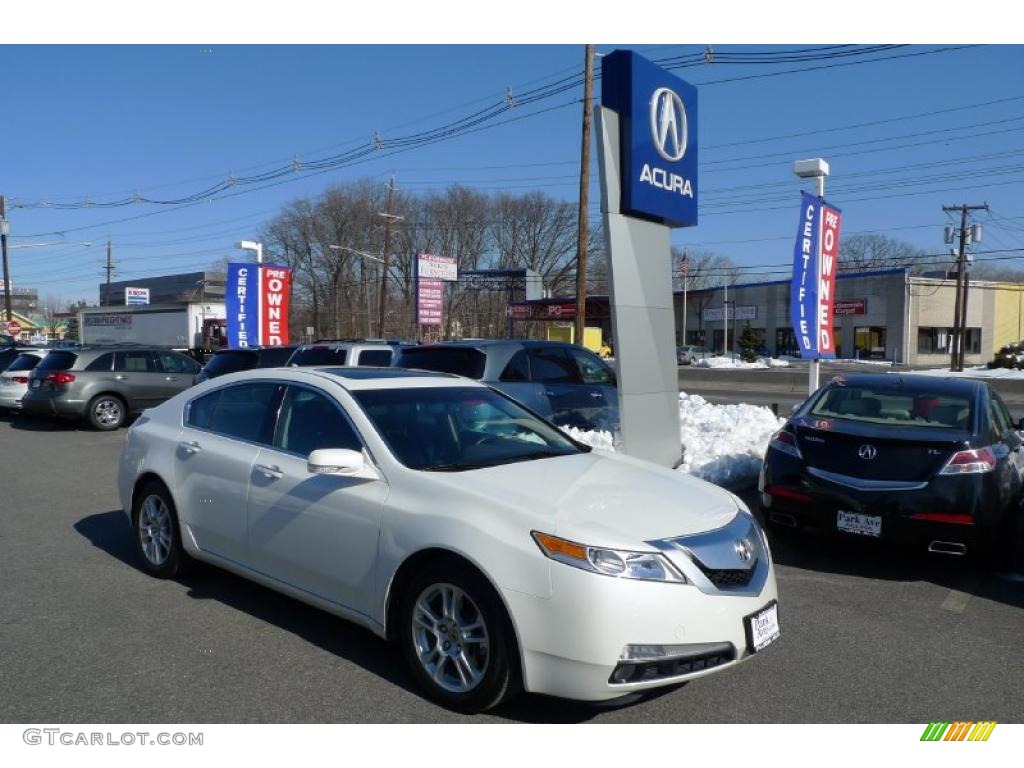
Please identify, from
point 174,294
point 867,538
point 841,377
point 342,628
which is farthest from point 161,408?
point 174,294

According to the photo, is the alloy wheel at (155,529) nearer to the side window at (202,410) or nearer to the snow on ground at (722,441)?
the side window at (202,410)

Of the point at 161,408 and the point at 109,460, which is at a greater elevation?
the point at 161,408

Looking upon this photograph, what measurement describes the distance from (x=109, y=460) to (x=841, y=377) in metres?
9.91

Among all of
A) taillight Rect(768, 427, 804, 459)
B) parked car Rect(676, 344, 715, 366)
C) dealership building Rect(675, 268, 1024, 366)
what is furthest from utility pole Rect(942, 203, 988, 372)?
taillight Rect(768, 427, 804, 459)

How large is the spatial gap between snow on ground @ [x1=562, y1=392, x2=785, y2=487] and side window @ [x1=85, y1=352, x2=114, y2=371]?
1023 cm

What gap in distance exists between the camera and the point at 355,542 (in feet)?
14.0

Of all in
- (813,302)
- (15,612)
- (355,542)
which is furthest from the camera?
(813,302)

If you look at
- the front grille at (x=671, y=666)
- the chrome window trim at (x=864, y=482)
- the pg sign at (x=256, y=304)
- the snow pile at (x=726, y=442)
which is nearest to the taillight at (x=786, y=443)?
the chrome window trim at (x=864, y=482)

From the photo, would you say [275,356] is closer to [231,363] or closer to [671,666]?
[231,363]

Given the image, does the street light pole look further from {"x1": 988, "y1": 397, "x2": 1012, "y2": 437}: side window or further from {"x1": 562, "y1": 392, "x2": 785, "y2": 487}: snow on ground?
{"x1": 988, "y1": 397, "x2": 1012, "y2": 437}: side window

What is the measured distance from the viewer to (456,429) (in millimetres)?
4867

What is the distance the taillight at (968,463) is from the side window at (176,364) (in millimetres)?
15045

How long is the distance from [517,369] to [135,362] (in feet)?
33.1

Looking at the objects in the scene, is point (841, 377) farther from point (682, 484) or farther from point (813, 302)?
point (813, 302)
